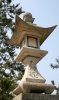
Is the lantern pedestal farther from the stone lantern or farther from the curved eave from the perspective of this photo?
the curved eave

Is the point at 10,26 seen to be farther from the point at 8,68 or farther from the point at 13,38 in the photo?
the point at 13,38

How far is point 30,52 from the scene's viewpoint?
11.8ft

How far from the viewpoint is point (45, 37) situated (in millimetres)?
4246

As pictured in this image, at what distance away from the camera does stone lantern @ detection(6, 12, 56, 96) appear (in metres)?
3.16

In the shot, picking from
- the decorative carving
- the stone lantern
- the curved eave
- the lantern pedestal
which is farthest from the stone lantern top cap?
the lantern pedestal

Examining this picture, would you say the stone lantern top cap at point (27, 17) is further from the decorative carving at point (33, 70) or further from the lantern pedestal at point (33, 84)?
the lantern pedestal at point (33, 84)

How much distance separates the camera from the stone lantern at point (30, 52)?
3.16 m

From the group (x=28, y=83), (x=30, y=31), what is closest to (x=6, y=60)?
(x=30, y=31)

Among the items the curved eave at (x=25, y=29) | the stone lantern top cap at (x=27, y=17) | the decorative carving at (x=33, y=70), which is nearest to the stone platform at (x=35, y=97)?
the decorative carving at (x=33, y=70)

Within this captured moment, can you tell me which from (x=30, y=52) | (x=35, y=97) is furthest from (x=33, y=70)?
(x=35, y=97)

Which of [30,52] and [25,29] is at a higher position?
[25,29]

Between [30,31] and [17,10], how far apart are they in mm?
4441

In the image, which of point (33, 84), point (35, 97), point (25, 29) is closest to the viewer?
point (35, 97)

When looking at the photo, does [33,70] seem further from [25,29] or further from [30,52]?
[25,29]
